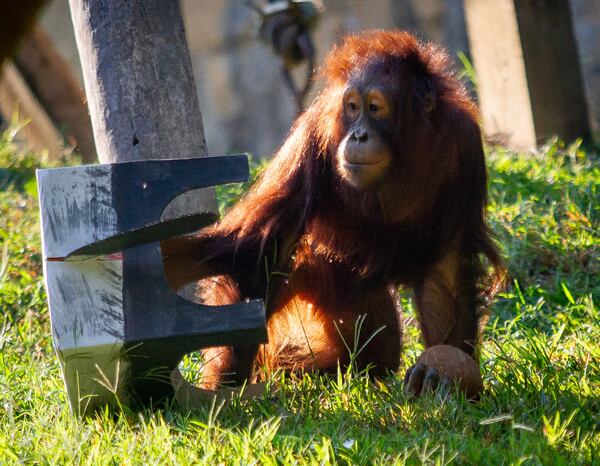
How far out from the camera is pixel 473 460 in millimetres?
2051

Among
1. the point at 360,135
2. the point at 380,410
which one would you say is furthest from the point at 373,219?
the point at 380,410

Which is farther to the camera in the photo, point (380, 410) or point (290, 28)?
point (290, 28)

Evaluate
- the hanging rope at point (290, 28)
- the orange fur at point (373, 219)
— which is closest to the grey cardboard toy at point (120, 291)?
the orange fur at point (373, 219)

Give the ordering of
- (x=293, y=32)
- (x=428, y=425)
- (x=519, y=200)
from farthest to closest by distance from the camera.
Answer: (x=293, y=32)
(x=519, y=200)
(x=428, y=425)

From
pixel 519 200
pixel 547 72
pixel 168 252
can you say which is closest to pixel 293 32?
pixel 547 72

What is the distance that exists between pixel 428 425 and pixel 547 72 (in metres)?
3.91

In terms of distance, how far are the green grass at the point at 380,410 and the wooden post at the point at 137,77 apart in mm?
803

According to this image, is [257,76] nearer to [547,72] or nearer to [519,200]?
[547,72]

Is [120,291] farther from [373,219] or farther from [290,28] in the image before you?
[290,28]

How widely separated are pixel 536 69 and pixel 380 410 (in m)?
3.79

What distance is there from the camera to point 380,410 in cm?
245

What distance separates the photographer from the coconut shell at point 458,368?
2.56 m

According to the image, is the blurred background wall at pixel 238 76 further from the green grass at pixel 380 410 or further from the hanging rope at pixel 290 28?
the green grass at pixel 380 410

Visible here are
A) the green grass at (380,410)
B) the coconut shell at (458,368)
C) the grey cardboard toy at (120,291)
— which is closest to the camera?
the green grass at (380,410)
